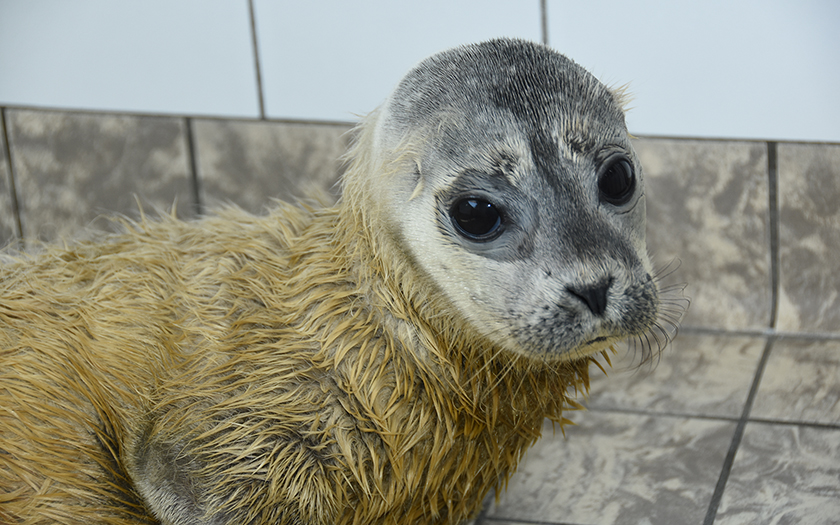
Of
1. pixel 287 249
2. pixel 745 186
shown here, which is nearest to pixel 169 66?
pixel 287 249

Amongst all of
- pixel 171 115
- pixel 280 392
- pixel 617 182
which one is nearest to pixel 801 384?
pixel 617 182

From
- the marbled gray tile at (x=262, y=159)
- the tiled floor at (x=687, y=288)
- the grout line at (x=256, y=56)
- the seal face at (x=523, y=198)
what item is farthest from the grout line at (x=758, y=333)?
the grout line at (x=256, y=56)

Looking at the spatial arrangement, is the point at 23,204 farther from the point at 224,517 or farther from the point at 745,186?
the point at 745,186

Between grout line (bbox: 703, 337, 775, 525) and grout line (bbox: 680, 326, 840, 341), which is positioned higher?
grout line (bbox: 680, 326, 840, 341)

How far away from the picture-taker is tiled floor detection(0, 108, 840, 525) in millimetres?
1284

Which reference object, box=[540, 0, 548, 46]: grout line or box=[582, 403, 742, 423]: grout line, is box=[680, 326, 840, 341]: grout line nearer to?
box=[582, 403, 742, 423]: grout line

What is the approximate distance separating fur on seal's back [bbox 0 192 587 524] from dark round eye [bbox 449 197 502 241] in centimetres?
12

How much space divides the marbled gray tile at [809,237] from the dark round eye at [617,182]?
0.93 m

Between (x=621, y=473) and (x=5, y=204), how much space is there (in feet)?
5.80

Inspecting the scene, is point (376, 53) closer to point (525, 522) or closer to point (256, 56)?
point (256, 56)

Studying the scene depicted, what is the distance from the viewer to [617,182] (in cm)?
102

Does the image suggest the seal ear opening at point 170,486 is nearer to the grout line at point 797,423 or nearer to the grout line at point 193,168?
the grout line at point 193,168

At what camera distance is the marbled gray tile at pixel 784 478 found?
118 centimetres

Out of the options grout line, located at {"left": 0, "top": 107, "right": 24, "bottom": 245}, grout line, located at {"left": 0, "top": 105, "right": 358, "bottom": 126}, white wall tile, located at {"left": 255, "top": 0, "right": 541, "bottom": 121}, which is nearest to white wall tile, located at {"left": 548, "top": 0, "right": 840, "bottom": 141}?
white wall tile, located at {"left": 255, "top": 0, "right": 541, "bottom": 121}
